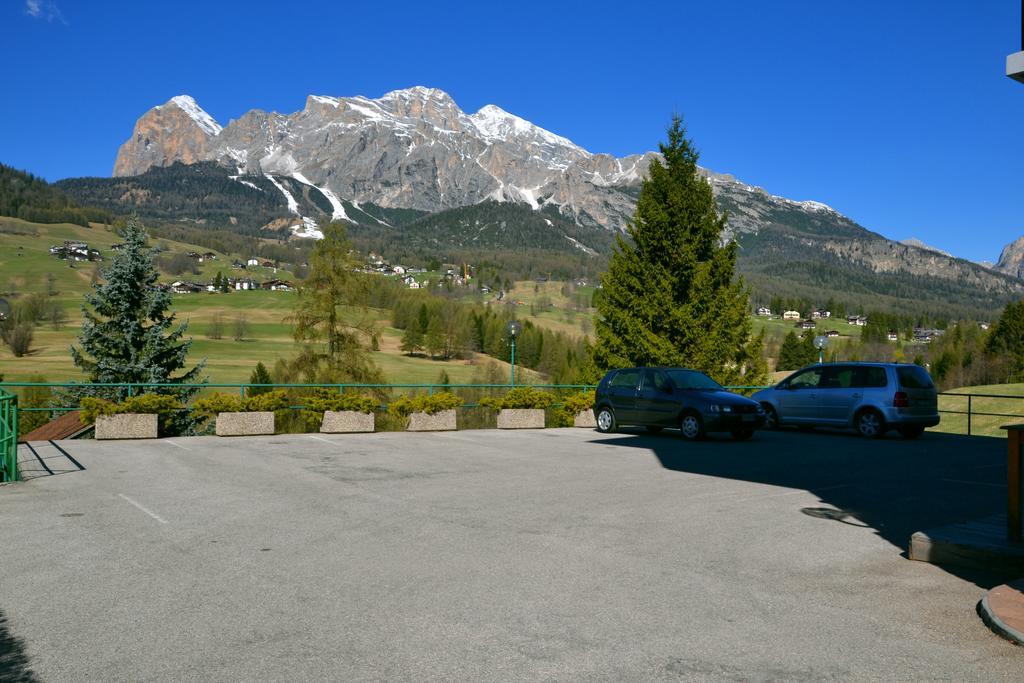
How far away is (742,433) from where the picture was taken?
61.8 feet

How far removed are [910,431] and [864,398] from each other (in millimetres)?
1513

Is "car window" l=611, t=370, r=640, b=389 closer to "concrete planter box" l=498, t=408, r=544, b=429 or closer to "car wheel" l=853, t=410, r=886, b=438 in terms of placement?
"concrete planter box" l=498, t=408, r=544, b=429

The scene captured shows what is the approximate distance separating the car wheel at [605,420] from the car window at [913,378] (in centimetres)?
711

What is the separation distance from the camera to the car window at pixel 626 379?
65.7 ft

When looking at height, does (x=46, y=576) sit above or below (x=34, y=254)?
below

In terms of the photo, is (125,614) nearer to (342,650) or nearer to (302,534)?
(342,650)

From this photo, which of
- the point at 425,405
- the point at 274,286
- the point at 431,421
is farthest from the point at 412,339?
the point at 425,405

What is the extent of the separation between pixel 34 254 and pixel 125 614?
17784 cm

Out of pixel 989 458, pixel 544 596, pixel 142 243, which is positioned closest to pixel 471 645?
pixel 544 596

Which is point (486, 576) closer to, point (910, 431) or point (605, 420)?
point (605, 420)

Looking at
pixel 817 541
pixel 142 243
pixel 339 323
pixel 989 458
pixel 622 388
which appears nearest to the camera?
pixel 817 541

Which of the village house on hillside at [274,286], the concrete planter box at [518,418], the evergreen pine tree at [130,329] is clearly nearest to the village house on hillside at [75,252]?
the village house on hillside at [274,286]

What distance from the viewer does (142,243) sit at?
36.3 m

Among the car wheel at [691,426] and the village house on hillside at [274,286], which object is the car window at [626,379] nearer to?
the car wheel at [691,426]
